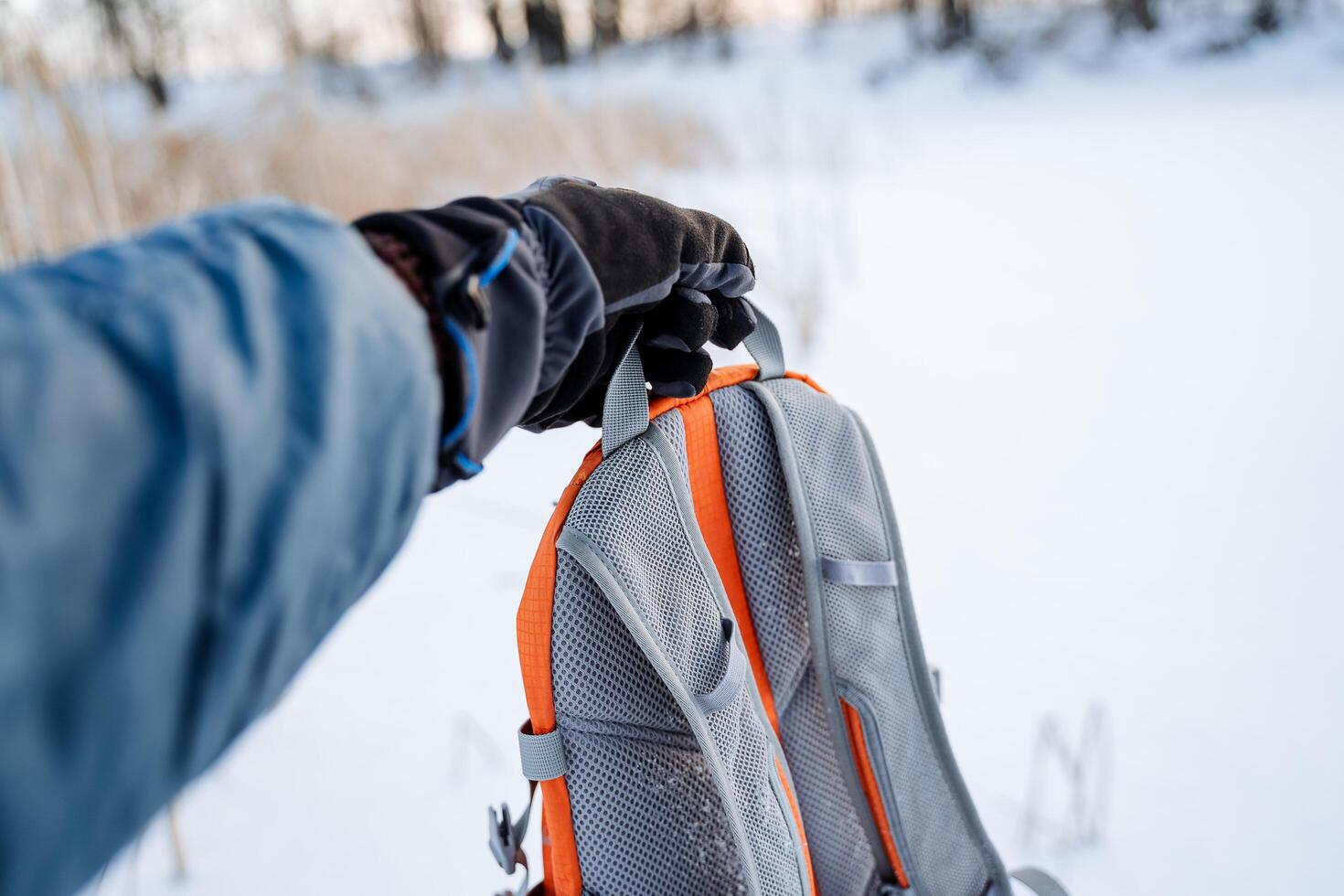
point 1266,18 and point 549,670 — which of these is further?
point 1266,18

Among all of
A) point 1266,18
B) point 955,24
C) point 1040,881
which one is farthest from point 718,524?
point 955,24

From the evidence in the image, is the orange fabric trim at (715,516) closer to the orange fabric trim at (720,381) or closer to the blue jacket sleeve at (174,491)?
the orange fabric trim at (720,381)

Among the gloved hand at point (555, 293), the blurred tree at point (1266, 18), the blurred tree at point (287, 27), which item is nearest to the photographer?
the gloved hand at point (555, 293)

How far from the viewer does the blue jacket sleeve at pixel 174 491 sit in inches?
10.8

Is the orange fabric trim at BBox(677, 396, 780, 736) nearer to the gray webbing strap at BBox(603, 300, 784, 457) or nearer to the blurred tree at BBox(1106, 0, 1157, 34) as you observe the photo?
the gray webbing strap at BBox(603, 300, 784, 457)

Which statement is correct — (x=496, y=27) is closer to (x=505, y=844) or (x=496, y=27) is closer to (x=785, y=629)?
(x=785, y=629)

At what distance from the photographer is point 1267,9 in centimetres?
892

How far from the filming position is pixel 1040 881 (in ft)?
2.89

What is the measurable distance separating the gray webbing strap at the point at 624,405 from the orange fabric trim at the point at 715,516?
65mm

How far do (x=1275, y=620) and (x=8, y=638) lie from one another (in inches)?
69.5

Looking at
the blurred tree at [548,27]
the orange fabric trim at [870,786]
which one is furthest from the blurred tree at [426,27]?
the orange fabric trim at [870,786]

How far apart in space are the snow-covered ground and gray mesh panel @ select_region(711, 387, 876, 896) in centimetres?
37

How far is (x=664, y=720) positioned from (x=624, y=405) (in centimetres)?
28

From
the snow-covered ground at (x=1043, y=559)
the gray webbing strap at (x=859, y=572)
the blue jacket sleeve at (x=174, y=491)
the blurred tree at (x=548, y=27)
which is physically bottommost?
the snow-covered ground at (x=1043, y=559)
